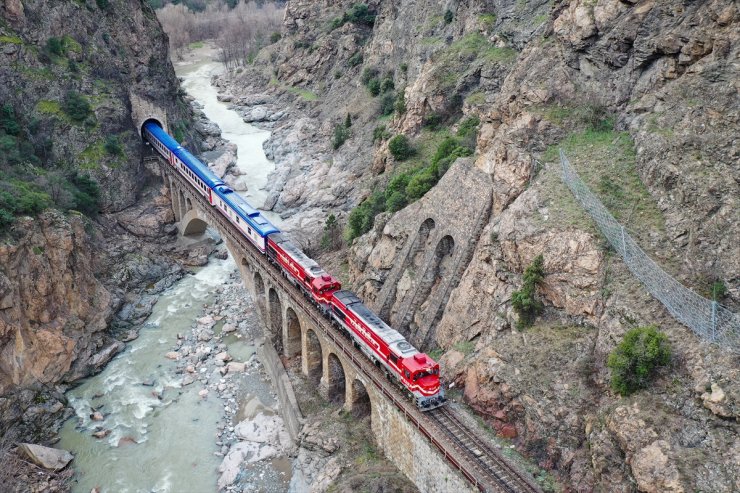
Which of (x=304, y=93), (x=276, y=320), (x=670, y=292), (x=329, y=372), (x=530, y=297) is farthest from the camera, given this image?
(x=304, y=93)

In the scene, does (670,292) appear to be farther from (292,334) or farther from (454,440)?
(292,334)

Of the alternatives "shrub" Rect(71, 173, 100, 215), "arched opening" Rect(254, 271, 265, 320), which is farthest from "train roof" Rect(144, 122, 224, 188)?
"arched opening" Rect(254, 271, 265, 320)

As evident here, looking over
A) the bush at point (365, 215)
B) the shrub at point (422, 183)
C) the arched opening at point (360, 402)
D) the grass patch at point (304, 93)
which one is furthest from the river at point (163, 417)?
the grass patch at point (304, 93)

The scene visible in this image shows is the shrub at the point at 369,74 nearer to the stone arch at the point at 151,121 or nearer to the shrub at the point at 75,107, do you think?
the stone arch at the point at 151,121

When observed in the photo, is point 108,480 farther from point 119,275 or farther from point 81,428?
point 119,275

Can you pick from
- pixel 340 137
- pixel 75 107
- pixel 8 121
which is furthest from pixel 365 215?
pixel 8 121

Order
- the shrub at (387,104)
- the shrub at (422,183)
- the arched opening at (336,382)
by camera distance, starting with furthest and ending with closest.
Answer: the shrub at (387,104)
the shrub at (422,183)
the arched opening at (336,382)

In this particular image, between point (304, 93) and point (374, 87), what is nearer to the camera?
point (374, 87)
